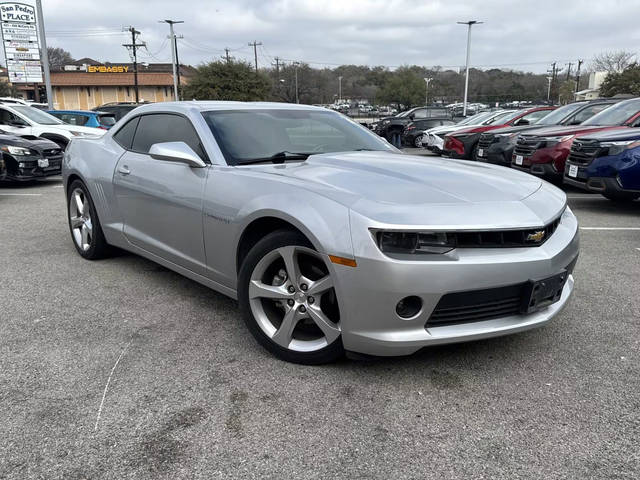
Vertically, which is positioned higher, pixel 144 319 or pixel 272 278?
pixel 272 278

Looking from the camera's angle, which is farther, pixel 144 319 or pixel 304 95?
pixel 304 95

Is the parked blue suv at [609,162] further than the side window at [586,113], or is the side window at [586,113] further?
the side window at [586,113]

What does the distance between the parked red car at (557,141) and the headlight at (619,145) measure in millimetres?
1111

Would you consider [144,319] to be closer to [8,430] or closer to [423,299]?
[8,430]

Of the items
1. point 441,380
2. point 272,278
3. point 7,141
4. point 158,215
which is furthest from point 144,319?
point 7,141

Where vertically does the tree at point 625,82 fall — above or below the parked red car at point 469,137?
above

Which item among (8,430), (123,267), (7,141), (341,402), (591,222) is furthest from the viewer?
(7,141)

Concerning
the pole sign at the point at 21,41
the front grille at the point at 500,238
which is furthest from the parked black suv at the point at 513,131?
the pole sign at the point at 21,41

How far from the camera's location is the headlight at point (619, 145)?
264 inches

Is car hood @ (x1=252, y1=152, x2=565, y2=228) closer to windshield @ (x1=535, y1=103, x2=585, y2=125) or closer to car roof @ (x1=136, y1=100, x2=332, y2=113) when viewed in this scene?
car roof @ (x1=136, y1=100, x2=332, y2=113)

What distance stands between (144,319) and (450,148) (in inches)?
415

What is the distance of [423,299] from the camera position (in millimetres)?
2369

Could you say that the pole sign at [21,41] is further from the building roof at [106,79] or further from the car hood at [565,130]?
the building roof at [106,79]

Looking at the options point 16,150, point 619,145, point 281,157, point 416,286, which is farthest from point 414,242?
point 16,150
